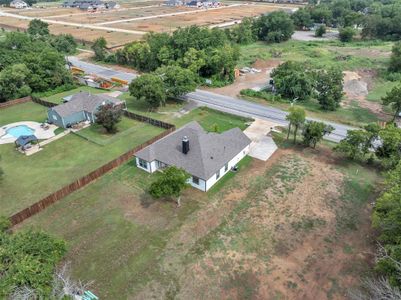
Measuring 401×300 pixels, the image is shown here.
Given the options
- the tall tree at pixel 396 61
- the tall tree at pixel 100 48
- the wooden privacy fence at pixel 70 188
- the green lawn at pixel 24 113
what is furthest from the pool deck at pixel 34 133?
the tall tree at pixel 396 61

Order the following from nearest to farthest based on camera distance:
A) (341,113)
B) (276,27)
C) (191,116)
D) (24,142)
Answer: (24,142), (191,116), (341,113), (276,27)

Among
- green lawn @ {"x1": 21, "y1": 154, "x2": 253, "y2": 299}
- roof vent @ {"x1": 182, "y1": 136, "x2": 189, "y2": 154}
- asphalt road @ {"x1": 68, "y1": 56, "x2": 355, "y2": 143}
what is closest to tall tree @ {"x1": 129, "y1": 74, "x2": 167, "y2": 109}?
asphalt road @ {"x1": 68, "y1": 56, "x2": 355, "y2": 143}

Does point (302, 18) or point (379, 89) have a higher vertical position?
point (302, 18)

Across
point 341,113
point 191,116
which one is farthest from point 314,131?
point 191,116

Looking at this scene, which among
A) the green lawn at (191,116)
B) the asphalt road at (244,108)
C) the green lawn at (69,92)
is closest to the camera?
the asphalt road at (244,108)

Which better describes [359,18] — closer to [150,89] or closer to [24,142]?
[150,89]

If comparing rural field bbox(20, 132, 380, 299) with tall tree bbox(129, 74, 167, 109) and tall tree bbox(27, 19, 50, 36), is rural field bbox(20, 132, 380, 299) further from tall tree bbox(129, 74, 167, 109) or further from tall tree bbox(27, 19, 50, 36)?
tall tree bbox(27, 19, 50, 36)

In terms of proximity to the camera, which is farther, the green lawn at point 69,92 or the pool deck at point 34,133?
the green lawn at point 69,92

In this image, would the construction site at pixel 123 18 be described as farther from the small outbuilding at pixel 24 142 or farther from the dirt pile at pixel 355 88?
the dirt pile at pixel 355 88
